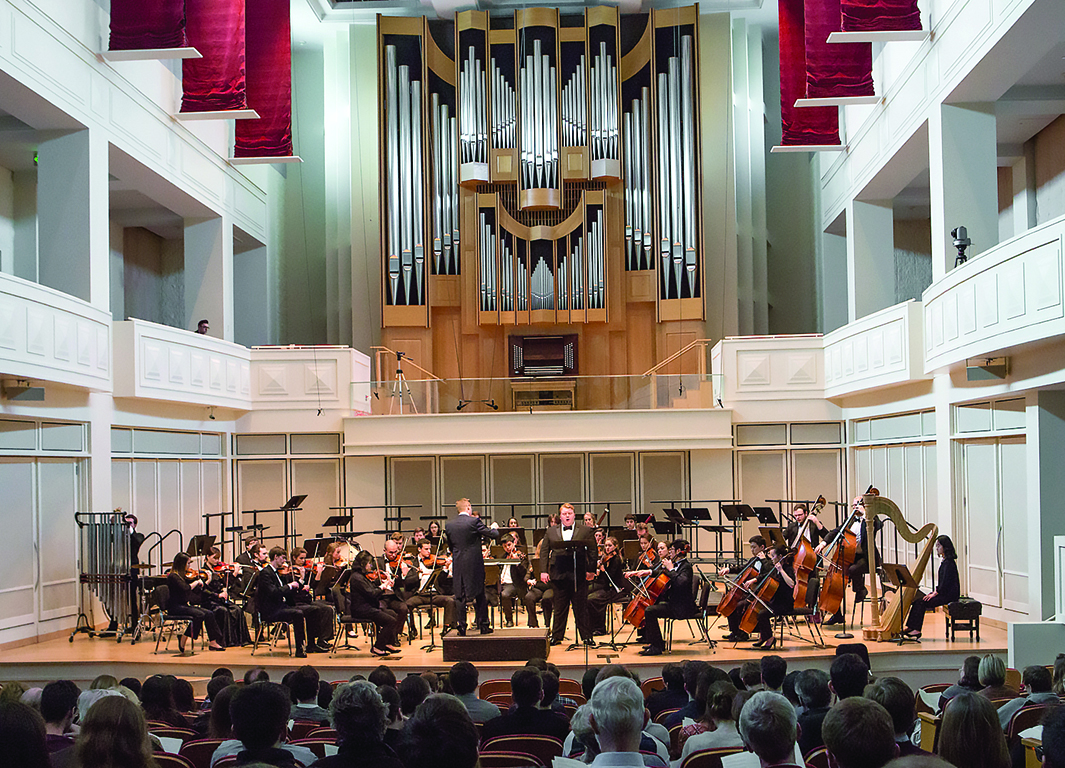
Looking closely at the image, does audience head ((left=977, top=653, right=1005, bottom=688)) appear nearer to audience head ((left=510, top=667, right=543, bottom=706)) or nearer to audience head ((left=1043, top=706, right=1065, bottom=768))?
audience head ((left=510, top=667, right=543, bottom=706))

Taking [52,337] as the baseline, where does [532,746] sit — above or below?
below

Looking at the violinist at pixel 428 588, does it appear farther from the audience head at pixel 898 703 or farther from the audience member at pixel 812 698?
the audience head at pixel 898 703

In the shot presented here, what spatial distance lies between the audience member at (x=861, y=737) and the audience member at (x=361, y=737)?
1.42 m

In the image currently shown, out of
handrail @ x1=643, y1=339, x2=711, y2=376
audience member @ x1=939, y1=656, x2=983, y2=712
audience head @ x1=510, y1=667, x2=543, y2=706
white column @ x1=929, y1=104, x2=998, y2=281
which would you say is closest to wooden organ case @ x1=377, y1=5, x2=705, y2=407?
handrail @ x1=643, y1=339, x2=711, y2=376

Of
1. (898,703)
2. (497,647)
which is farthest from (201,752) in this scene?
(497,647)

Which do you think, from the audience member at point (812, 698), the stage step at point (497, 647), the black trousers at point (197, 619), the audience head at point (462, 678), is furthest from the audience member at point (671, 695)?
the black trousers at point (197, 619)

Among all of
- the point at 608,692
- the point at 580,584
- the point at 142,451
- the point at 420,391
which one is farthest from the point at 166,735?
the point at 420,391

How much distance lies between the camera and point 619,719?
11.9ft

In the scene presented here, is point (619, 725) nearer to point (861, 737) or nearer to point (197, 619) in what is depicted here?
point (861, 737)

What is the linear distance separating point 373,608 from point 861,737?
338 inches

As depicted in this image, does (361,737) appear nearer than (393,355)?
Yes

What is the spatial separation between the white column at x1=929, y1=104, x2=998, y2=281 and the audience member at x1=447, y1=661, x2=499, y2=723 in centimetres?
1002

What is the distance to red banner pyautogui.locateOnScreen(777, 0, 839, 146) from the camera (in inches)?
693

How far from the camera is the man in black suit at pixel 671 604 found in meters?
11.0
